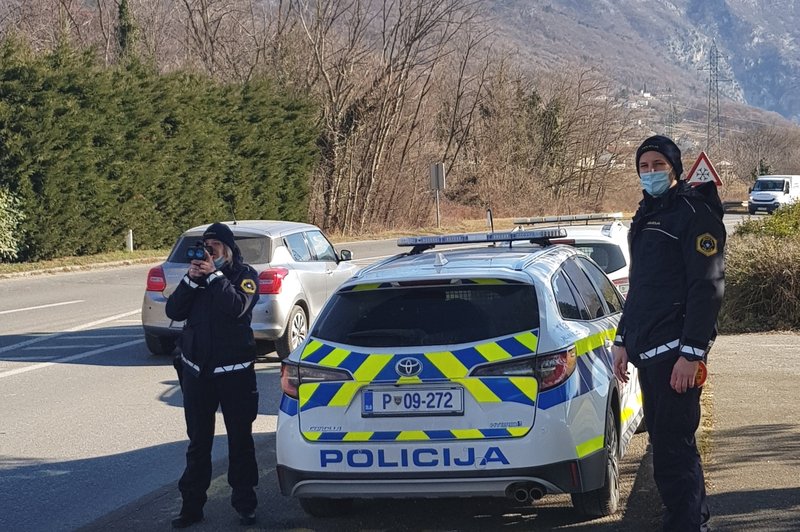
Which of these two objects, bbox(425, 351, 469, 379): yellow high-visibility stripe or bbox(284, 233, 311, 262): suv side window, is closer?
bbox(425, 351, 469, 379): yellow high-visibility stripe

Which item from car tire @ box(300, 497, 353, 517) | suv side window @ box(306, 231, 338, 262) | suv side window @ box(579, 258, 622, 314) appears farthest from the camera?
suv side window @ box(306, 231, 338, 262)

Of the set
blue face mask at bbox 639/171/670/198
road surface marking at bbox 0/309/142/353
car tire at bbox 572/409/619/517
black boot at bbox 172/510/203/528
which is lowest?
road surface marking at bbox 0/309/142/353

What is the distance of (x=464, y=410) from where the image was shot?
18.2 ft

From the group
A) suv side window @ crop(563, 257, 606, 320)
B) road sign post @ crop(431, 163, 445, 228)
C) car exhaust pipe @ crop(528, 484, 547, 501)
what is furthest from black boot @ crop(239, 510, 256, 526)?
road sign post @ crop(431, 163, 445, 228)

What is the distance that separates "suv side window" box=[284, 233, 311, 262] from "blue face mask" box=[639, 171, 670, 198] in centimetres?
848

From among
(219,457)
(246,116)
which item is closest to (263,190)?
(246,116)

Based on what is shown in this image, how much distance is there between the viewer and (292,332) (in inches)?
503

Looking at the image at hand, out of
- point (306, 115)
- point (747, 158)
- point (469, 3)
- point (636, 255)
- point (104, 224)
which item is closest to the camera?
point (636, 255)

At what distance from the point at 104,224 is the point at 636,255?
79.1 feet

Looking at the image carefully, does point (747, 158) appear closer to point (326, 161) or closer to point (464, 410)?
point (326, 161)

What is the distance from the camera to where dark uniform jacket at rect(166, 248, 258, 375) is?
20.6ft

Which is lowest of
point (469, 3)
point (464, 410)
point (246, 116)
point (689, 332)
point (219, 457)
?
point (219, 457)

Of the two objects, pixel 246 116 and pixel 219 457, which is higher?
pixel 246 116

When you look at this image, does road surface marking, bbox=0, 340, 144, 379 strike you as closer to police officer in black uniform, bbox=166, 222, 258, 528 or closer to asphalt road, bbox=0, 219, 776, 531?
asphalt road, bbox=0, 219, 776, 531
